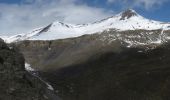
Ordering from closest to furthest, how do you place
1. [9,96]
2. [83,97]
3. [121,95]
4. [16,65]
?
[9,96]
[16,65]
[83,97]
[121,95]

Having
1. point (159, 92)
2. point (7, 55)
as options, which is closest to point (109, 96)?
point (159, 92)

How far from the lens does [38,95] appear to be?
118 ft

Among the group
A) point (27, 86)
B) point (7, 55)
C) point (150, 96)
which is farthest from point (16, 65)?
point (150, 96)

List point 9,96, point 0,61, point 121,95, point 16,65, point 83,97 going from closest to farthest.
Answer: point 9,96 → point 0,61 → point 16,65 → point 83,97 → point 121,95

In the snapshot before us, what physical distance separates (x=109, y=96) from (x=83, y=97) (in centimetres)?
1171

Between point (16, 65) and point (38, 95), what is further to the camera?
point (16, 65)

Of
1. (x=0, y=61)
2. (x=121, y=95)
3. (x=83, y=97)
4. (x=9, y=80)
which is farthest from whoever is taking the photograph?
(x=121, y=95)

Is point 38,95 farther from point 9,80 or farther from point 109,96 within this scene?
point 109,96

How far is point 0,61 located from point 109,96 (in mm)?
145090

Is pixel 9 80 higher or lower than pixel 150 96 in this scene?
higher

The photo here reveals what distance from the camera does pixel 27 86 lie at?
36.4m

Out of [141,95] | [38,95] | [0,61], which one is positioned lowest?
[141,95]

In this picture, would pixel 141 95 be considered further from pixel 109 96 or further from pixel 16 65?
pixel 16 65

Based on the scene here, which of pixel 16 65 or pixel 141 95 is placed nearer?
pixel 16 65
